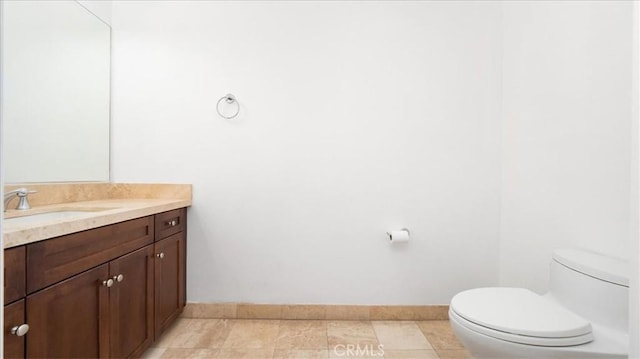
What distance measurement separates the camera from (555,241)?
1.78 m

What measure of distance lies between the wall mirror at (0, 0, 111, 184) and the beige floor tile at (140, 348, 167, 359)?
40.7 inches

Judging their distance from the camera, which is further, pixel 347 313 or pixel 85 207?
pixel 347 313

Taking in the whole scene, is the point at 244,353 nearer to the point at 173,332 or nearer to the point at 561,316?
the point at 173,332

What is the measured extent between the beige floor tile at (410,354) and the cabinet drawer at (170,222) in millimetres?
1355

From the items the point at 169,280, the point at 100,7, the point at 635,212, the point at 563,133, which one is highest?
the point at 100,7

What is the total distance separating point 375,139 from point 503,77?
923 millimetres

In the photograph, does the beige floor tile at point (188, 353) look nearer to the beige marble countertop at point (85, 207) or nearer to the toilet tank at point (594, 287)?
the beige marble countertop at point (85, 207)

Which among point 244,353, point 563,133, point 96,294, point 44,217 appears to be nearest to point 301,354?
point 244,353

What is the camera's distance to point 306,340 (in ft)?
6.29

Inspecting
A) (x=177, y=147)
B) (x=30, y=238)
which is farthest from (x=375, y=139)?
(x=30, y=238)

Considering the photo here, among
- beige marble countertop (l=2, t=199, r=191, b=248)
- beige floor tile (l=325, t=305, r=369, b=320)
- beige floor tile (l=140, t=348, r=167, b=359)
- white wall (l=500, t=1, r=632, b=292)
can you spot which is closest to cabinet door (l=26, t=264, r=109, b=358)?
beige marble countertop (l=2, t=199, r=191, b=248)

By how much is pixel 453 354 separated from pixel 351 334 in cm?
56

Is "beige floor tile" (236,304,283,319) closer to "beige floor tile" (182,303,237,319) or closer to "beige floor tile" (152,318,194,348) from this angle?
"beige floor tile" (182,303,237,319)

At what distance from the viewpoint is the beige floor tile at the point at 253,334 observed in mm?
1860
